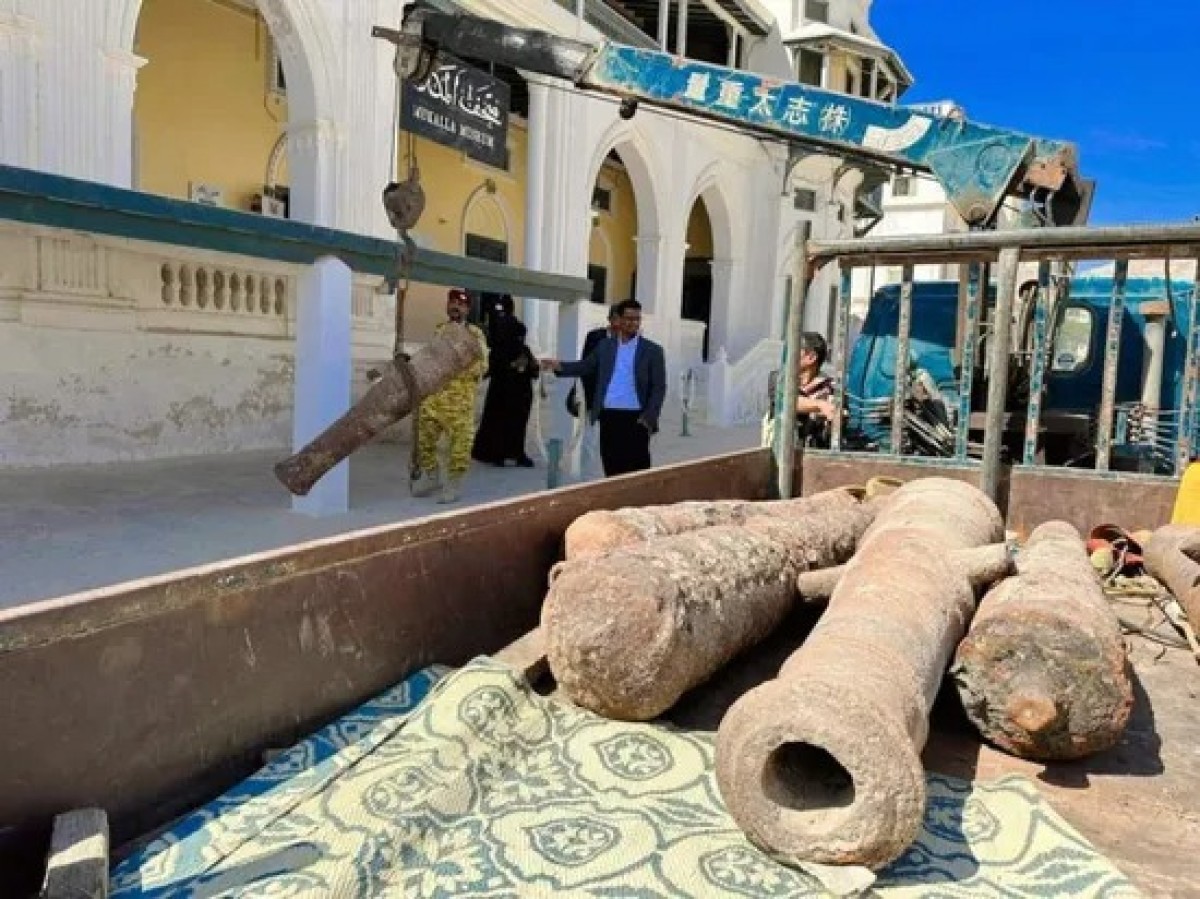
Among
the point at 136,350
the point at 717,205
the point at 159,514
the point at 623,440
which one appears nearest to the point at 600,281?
the point at 717,205

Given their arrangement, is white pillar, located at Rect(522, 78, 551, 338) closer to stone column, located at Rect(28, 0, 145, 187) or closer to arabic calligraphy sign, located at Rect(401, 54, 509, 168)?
arabic calligraphy sign, located at Rect(401, 54, 509, 168)

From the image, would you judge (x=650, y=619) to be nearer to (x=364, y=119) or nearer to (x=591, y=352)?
(x=591, y=352)

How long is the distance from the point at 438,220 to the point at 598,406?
30.1ft

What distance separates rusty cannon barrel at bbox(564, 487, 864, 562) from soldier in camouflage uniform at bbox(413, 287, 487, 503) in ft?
12.1

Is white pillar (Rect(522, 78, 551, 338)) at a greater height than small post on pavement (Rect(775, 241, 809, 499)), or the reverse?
white pillar (Rect(522, 78, 551, 338))

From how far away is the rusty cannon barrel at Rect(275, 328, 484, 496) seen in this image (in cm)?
560

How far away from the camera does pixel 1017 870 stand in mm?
1797

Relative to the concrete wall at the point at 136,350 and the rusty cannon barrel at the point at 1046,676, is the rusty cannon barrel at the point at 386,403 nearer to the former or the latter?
the concrete wall at the point at 136,350

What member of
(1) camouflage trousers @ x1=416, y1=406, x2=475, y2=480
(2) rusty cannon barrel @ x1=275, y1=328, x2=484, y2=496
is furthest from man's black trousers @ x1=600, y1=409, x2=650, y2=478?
(1) camouflage trousers @ x1=416, y1=406, x2=475, y2=480

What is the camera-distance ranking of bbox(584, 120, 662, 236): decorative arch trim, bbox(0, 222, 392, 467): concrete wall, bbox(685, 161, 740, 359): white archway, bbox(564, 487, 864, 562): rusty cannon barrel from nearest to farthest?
1. bbox(564, 487, 864, 562): rusty cannon barrel
2. bbox(0, 222, 392, 467): concrete wall
3. bbox(584, 120, 662, 236): decorative arch trim
4. bbox(685, 161, 740, 359): white archway

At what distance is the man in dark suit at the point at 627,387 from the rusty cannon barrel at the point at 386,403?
95cm

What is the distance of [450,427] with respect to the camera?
736 centimetres

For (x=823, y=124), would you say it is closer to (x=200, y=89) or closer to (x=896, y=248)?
(x=896, y=248)

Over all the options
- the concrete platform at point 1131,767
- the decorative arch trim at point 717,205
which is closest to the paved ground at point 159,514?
the concrete platform at point 1131,767
